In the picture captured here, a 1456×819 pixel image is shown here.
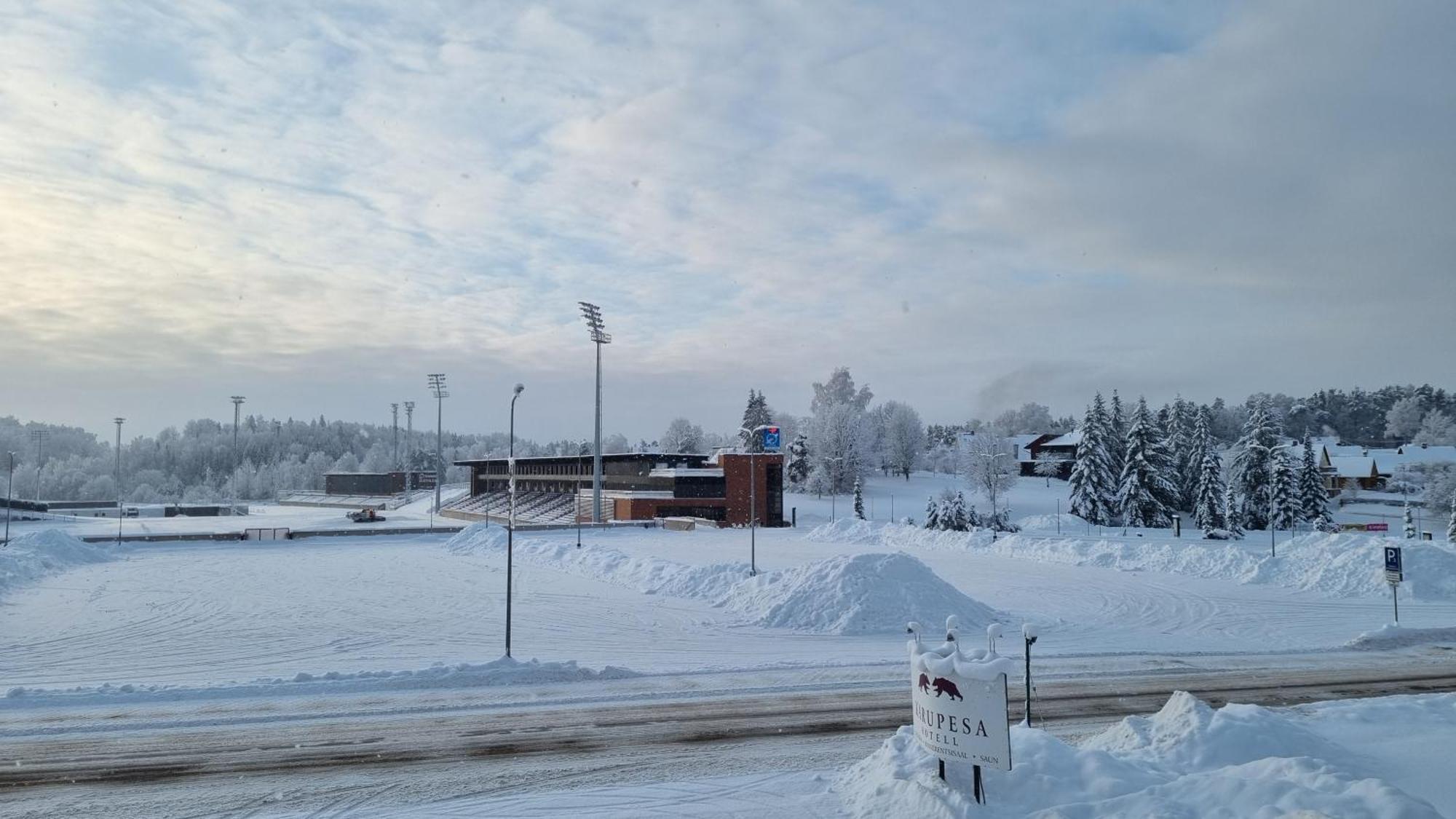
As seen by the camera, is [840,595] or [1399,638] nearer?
[1399,638]

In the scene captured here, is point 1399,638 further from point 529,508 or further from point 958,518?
point 529,508

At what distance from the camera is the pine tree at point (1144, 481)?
67.1 m

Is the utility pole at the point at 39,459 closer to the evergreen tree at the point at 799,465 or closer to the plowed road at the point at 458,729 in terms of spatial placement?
the evergreen tree at the point at 799,465

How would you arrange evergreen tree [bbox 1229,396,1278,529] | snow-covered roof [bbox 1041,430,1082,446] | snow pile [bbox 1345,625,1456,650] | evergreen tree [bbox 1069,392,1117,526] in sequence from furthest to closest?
snow-covered roof [bbox 1041,430,1082,446] → evergreen tree [bbox 1069,392,1117,526] → evergreen tree [bbox 1229,396,1278,529] → snow pile [bbox 1345,625,1456,650]

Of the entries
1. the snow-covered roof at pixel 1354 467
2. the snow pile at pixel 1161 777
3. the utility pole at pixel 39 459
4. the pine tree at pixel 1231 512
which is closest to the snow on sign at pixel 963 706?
the snow pile at pixel 1161 777

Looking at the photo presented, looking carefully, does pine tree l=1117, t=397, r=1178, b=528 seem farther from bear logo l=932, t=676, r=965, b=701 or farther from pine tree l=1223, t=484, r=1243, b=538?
bear logo l=932, t=676, r=965, b=701

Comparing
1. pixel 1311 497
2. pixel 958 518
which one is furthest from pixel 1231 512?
pixel 958 518

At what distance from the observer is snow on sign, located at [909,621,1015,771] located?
8836 mm

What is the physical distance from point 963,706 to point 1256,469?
70.3 metres

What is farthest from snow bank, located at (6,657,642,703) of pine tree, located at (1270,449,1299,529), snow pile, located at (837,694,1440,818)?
pine tree, located at (1270,449,1299,529)

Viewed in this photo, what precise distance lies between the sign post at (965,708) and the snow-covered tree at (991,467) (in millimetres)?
71966

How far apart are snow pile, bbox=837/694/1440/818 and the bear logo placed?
3.72ft

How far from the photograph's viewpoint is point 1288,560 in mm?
32281

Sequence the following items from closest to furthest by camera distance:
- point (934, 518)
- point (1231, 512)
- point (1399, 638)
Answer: point (1399, 638), point (934, 518), point (1231, 512)
